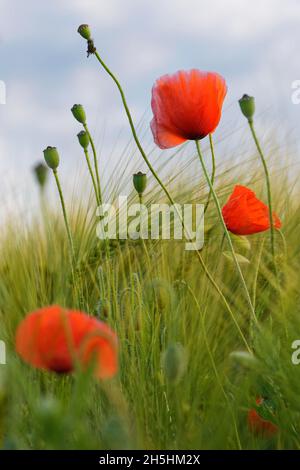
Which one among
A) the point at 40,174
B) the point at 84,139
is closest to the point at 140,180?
the point at 84,139

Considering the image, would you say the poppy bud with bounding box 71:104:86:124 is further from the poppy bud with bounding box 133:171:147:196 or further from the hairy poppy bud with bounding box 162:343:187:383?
the hairy poppy bud with bounding box 162:343:187:383

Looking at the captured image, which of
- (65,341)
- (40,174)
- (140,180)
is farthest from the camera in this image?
(140,180)

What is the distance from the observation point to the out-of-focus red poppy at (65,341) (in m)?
0.50

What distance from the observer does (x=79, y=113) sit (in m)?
0.93

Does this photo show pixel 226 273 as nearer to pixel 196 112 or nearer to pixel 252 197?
pixel 252 197

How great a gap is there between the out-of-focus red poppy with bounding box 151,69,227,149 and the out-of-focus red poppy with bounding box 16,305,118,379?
383mm

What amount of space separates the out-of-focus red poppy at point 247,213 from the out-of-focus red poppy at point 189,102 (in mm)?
100

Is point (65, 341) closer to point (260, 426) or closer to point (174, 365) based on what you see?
point (174, 365)

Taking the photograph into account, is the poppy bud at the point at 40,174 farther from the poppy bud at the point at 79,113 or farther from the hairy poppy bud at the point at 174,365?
the poppy bud at the point at 79,113

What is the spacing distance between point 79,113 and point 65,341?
474 millimetres

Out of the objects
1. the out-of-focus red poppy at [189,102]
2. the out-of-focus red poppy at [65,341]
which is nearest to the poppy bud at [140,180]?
the out-of-focus red poppy at [189,102]

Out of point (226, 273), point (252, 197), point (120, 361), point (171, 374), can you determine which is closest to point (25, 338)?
point (171, 374)

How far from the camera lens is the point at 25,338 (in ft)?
1.72

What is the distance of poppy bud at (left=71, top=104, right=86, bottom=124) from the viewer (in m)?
0.93
